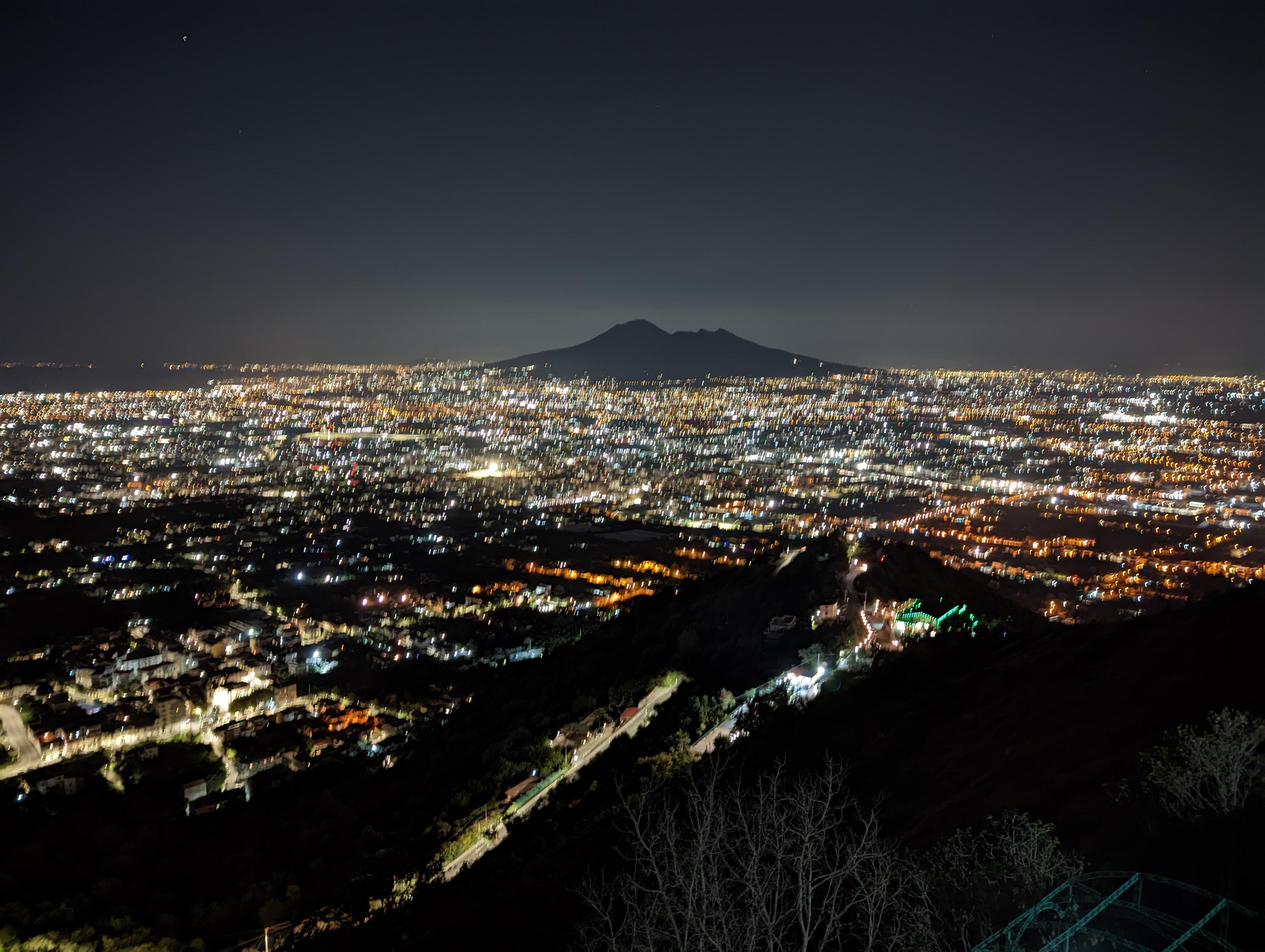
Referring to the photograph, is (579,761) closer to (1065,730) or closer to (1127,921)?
(1065,730)

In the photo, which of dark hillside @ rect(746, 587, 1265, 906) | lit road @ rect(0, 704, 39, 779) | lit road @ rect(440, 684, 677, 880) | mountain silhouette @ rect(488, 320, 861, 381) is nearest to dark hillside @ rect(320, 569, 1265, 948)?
dark hillside @ rect(746, 587, 1265, 906)

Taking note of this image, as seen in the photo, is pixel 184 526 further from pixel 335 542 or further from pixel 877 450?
pixel 877 450

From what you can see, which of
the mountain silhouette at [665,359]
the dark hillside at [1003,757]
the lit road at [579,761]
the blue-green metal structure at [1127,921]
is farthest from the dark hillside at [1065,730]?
the mountain silhouette at [665,359]

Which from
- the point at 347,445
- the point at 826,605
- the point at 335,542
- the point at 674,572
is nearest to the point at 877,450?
the point at 674,572

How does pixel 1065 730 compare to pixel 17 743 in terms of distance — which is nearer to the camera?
pixel 1065 730

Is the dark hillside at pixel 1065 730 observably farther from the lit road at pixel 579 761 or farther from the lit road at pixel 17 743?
the lit road at pixel 17 743

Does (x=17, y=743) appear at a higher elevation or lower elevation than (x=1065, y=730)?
lower

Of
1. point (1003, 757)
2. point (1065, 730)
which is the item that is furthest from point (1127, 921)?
point (1065, 730)
